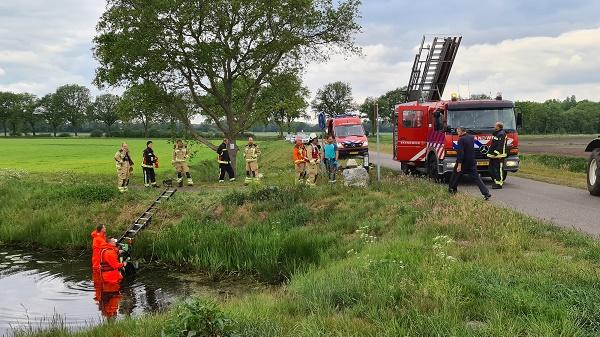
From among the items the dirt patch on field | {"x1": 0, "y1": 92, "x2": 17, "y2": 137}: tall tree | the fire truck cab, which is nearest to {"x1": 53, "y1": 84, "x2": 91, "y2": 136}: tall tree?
{"x1": 0, "y1": 92, "x2": 17, "y2": 137}: tall tree

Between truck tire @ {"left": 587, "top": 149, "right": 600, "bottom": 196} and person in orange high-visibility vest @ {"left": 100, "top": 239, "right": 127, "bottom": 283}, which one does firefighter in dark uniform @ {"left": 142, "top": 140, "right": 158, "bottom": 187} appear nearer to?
person in orange high-visibility vest @ {"left": 100, "top": 239, "right": 127, "bottom": 283}

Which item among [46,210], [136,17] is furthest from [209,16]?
[46,210]

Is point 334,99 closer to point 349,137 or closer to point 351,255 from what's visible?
point 349,137

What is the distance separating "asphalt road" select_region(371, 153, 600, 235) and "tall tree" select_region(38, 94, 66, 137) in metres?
122

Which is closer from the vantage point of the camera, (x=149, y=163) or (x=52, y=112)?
(x=149, y=163)

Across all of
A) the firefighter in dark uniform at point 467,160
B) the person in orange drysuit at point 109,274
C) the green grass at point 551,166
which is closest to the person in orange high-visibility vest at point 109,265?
the person in orange drysuit at point 109,274

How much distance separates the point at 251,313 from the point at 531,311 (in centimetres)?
311

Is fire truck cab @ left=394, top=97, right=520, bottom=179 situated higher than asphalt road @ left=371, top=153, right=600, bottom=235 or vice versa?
fire truck cab @ left=394, top=97, right=520, bottom=179

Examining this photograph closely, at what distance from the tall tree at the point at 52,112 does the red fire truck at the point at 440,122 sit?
384 feet

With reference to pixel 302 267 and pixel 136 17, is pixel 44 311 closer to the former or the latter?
pixel 302 267

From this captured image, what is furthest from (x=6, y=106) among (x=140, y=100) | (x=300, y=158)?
(x=300, y=158)

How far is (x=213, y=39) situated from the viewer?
73.9 ft

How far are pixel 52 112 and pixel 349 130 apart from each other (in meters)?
111

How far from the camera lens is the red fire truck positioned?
16609mm
